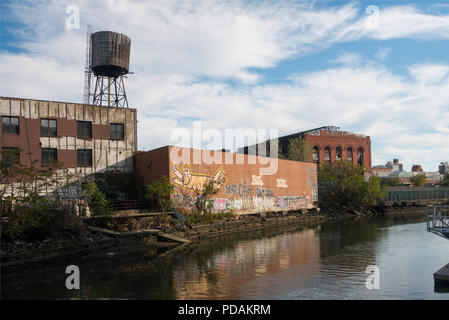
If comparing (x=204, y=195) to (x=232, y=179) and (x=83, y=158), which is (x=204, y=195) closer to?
(x=232, y=179)

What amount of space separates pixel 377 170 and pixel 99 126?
12891 centimetres

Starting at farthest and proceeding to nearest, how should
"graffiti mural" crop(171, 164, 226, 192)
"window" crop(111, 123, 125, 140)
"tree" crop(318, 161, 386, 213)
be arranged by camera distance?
"tree" crop(318, 161, 386, 213) < "window" crop(111, 123, 125, 140) < "graffiti mural" crop(171, 164, 226, 192)

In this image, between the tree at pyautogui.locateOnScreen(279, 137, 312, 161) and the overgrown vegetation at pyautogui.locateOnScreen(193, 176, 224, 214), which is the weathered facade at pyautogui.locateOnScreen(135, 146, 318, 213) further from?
the tree at pyautogui.locateOnScreen(279, 137, 312, 161)

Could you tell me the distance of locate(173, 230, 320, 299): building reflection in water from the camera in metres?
16.0

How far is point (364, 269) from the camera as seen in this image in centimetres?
1902

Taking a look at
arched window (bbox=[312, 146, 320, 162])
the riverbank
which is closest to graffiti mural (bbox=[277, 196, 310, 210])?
the riverbank

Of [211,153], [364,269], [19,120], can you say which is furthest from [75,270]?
[211,153]

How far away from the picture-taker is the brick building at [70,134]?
3098cm

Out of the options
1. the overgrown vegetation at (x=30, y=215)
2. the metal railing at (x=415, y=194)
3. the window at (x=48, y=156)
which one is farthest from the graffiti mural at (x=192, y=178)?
the metal railing at (x=415, y=194)

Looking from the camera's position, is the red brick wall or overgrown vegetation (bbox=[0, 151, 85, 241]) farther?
the red brick wall

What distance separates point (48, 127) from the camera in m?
32.8

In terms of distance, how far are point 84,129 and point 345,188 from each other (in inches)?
1658

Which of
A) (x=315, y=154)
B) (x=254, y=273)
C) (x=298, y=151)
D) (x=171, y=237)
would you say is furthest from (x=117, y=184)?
(x=315, y=154)
